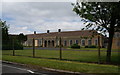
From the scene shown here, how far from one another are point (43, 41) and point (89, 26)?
178ft

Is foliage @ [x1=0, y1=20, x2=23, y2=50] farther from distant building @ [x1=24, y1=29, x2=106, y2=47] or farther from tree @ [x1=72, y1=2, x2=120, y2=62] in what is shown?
distant building @ [x1=24, y1=29, x2=106, y2=47]

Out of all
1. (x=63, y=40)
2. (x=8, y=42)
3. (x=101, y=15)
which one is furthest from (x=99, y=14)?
(x=63, y=40)

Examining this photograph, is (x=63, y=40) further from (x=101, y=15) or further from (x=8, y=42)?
(x=101, y=15)

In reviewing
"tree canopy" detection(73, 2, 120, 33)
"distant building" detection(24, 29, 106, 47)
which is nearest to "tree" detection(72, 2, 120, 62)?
"tree canopy" detection(73, 2, 120, 33)

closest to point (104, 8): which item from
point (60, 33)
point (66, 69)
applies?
point (66, 69)

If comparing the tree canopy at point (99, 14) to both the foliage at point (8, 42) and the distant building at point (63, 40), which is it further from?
the distant building at point (63, 40)

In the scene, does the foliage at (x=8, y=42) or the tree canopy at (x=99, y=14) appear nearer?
the tree canopy at (x=99, y=14)

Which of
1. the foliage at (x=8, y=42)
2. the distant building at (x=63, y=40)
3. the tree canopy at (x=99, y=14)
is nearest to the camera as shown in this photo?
the tree canopy at (x=99, y=14)

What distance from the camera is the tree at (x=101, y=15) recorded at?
1305 centimetres

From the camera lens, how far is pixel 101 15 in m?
13.4

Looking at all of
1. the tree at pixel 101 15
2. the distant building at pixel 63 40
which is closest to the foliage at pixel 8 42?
the tree at pixel 101 15

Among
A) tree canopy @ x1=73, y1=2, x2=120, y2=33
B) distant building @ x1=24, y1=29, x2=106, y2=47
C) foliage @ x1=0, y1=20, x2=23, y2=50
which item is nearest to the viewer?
tree canopy @ x1=73, y1=2, x2=120, y2=33

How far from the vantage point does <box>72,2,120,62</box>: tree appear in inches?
514

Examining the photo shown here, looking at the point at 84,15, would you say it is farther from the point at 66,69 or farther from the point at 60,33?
the point at 60,33
